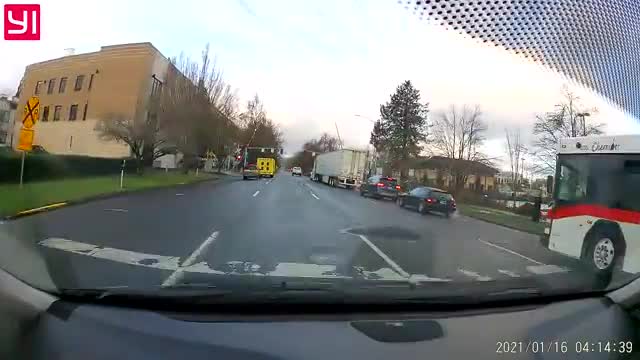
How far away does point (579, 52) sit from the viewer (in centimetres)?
347

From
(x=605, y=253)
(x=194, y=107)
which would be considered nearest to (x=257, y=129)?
(x=194, y=107)

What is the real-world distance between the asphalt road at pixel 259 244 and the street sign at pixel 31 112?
530 millimetres

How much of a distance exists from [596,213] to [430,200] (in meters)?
1.50

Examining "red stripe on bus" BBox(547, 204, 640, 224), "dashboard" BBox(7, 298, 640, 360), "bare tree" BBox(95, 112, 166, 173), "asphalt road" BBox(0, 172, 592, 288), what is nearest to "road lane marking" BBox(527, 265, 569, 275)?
"asphalt road" BBox(0, 172, 592, 288)

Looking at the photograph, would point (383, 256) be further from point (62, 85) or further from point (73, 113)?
point (62, 85)

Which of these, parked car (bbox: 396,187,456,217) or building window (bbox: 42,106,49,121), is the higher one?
building window (bbox: 42,106,49,121)

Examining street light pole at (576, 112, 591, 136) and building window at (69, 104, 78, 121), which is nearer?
building window at (69, 104, 78, 121)

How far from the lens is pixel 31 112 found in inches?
109

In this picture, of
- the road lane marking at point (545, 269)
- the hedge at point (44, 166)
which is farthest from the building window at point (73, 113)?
the road lane marking at point (545, 269)

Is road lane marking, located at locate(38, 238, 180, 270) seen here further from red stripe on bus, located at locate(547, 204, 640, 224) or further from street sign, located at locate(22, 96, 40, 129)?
red stripe on bus, located at locate(547, 204, 640, 224)

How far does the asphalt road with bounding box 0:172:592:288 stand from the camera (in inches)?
115

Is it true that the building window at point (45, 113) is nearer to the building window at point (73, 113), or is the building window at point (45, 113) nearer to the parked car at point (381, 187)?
the building window at point (73, 113)

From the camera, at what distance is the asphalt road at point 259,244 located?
2.91 meters

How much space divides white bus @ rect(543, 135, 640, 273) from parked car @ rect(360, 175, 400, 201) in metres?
1.23
